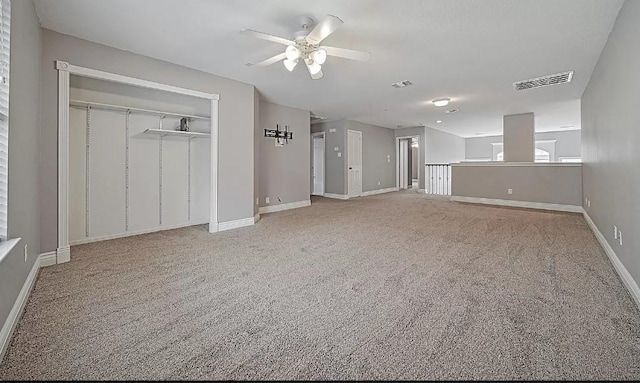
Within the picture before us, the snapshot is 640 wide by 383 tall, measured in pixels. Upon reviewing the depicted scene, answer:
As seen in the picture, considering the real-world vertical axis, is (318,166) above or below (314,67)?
below

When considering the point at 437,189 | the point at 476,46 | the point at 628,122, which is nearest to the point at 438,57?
the point at 476,46

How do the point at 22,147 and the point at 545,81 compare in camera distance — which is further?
the point at 545,81

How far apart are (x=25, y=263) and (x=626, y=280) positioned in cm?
477

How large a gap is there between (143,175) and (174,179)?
1.49ft

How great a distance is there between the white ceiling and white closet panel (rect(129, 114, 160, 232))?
1062 millimetres

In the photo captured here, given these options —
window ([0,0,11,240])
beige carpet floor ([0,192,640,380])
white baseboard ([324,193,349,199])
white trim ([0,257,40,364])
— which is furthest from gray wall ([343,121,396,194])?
window ([0,0,11,240])

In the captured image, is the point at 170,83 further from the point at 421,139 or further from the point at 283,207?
the point at 421,139

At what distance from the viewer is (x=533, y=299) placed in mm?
2145

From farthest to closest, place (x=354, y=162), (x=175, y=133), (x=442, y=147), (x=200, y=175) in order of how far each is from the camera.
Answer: (x=442, y=147) → (x=354, y=162) → (x=200, y=175) → (x=175, y=133)

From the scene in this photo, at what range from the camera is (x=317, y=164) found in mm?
9789

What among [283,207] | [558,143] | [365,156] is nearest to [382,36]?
[283,207]

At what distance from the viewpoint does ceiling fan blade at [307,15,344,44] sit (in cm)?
238

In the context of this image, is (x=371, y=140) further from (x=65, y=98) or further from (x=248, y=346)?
(x=248, y=346)

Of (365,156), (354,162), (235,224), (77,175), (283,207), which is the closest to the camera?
(77,175)
